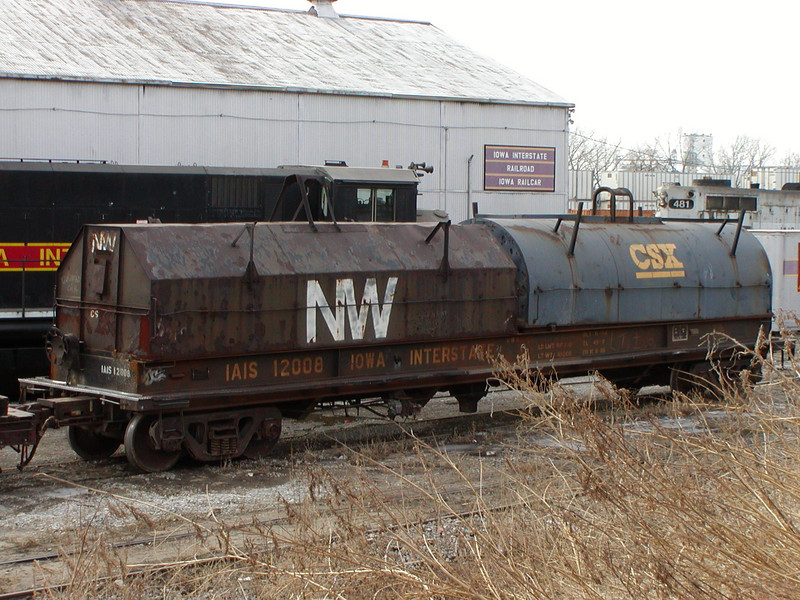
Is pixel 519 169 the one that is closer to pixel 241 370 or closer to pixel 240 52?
pixel 240 52

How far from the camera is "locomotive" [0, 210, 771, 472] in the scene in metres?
9.43

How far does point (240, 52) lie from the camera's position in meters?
26.2

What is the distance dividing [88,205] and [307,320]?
6.66 meters

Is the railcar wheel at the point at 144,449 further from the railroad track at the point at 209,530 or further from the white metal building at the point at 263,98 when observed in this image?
the white metal building at the point at 263,98

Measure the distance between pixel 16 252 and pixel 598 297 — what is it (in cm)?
884

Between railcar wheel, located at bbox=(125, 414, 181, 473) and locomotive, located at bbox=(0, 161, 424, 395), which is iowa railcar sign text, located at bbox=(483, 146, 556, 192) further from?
railcar wheel, located at bbox=(125, 414, 181, 473)

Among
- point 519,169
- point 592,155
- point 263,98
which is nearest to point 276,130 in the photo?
point 263,98

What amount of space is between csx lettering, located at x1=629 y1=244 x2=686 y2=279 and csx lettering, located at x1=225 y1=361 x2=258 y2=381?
18.0ft

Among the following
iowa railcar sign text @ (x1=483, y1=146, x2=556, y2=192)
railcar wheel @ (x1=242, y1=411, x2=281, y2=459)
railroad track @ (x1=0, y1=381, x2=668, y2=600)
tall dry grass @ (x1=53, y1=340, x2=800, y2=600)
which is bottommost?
railroad track @ (x1=0, y1=381, x2=668, y2=600)

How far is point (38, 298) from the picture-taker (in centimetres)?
1473

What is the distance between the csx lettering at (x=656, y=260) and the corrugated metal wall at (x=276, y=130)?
42.6 feet

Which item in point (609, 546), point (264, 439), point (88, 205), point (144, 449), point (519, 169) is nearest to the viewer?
point (609, 546)

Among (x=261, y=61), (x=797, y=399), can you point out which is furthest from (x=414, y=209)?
(x=797, y=399)

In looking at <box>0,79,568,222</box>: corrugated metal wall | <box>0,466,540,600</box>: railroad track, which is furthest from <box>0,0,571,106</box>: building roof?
<box>0,466,540,600</box>: railroad track
